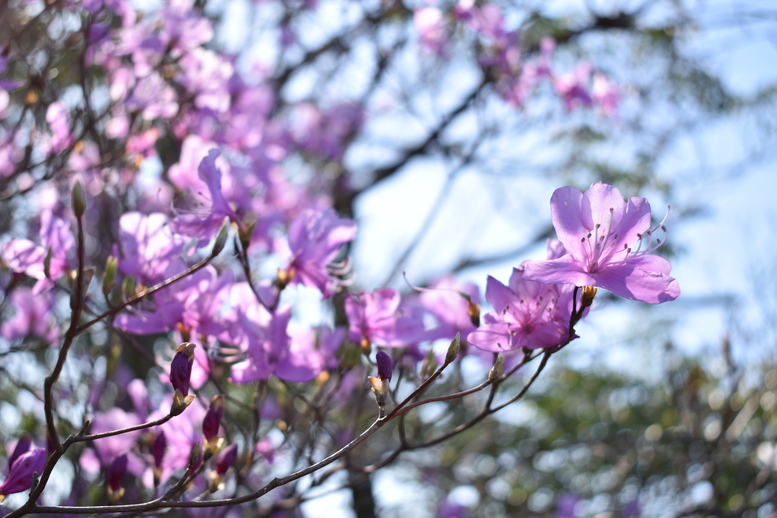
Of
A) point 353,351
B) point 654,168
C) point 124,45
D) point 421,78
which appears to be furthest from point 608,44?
point 353,351

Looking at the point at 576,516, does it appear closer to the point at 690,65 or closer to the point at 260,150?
the point at 260,150

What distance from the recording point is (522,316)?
1273mm

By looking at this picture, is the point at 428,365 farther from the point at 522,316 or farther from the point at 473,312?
the point at 522,316

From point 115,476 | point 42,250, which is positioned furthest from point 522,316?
point 42,250

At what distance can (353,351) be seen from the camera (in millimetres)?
1591

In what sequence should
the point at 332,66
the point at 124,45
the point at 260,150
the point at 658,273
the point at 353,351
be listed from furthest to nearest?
the point at 332,66 → the point at 260,150 → the point at 124,45 → the point at 353,351 → the point at 658,273

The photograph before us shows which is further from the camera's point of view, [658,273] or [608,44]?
[608,44]

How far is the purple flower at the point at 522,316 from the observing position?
4.03 ft

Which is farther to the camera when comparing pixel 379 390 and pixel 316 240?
pixel 316 240

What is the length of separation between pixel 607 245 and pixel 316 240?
0.65m

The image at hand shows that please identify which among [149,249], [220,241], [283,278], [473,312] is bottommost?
[473,312]

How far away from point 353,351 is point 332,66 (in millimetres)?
3832

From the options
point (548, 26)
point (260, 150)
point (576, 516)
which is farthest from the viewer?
point (548, 26)

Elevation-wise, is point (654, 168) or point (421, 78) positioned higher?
point (421, 78)
